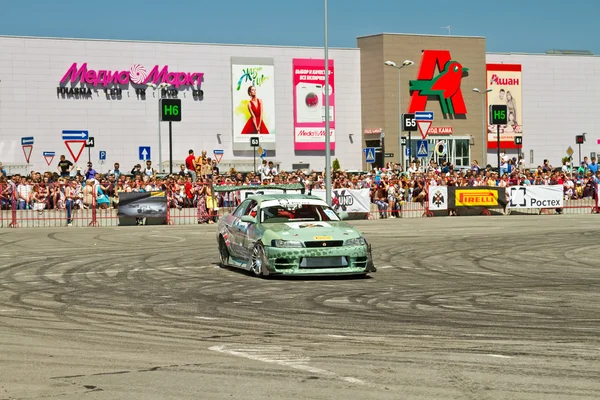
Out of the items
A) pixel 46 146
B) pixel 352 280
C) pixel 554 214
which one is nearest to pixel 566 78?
pixel 46 146

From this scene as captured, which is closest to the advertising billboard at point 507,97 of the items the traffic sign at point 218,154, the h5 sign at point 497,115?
the traffic sign at point 218,154

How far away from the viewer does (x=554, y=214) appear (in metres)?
40.4

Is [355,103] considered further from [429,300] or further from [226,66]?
[429,300]

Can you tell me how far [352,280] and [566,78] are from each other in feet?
249

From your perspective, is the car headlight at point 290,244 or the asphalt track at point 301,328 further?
the car headlight at point 290,244

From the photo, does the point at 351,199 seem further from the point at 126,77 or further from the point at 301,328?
the point at 126,77

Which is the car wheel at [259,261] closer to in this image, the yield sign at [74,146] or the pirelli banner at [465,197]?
the yield sign at [74,146]

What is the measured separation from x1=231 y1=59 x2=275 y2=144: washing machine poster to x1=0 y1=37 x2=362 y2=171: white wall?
1.85 ft

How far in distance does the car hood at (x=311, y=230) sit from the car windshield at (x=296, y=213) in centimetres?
38

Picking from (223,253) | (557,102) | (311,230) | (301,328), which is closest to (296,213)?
(311,230)

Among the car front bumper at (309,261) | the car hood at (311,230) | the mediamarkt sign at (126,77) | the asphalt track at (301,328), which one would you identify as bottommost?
the asphalt track at (301,328)

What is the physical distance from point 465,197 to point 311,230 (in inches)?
892

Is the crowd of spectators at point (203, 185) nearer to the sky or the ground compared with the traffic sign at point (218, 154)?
nearer to the ground

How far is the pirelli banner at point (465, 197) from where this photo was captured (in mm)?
38562
